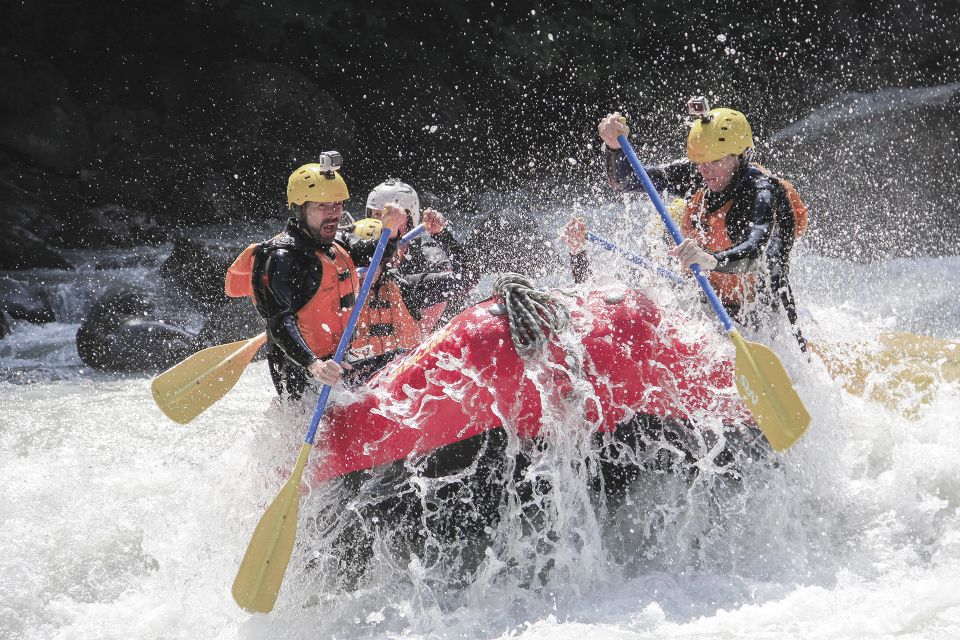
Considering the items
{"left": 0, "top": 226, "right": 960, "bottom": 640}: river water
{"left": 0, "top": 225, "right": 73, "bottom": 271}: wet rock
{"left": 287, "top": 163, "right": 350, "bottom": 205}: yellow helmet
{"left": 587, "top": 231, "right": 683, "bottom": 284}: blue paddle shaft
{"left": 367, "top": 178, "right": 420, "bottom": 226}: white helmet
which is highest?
{"left": 0, "top": 225, "right": 73, "bottom": 271}: wet rock

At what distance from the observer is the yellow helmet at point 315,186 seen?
11.4ft

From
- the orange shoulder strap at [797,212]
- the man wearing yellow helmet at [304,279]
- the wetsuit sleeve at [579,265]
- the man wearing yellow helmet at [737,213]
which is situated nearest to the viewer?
the man wearing yellow helmet at [304,279]

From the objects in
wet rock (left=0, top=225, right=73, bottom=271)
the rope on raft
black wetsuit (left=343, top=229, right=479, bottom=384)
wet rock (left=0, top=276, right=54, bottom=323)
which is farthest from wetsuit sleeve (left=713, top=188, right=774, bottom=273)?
wet rock (left=0, top=225, right=73, bottom=271)

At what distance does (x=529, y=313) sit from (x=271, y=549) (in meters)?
1.26

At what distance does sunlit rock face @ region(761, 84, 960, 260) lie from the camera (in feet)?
29.5

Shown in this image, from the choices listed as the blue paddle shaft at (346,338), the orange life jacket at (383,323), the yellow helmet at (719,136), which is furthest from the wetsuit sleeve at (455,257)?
the yellow helmet at (719,136)

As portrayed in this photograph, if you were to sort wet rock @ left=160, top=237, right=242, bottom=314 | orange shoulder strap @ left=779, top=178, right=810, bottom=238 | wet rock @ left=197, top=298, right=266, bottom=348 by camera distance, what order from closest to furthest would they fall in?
orange shoulder strap @ left=779, top=178, right=810, bottom=238, wet rock @ left=197, top=298, right=266, bottom=348, wet rock @ left=160, top=237, right=242, bottom=314

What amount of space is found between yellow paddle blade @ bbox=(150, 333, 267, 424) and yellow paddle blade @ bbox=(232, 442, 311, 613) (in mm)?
822

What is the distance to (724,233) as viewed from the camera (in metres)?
3.78

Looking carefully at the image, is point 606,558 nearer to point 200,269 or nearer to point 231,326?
point 231,326

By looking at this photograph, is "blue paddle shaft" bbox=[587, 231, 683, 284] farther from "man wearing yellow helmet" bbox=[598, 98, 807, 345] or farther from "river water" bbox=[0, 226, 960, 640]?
"river water" bbox=[0, 226, 960, 640]

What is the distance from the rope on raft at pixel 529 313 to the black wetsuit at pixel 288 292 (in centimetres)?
74

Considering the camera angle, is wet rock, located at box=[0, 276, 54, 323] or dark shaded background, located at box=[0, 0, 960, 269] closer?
wet rock, located at box=[0, 276, 54, 323]

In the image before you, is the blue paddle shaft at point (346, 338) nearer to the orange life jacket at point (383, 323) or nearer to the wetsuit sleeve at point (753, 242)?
the orange life jacket at point (383, 323)
